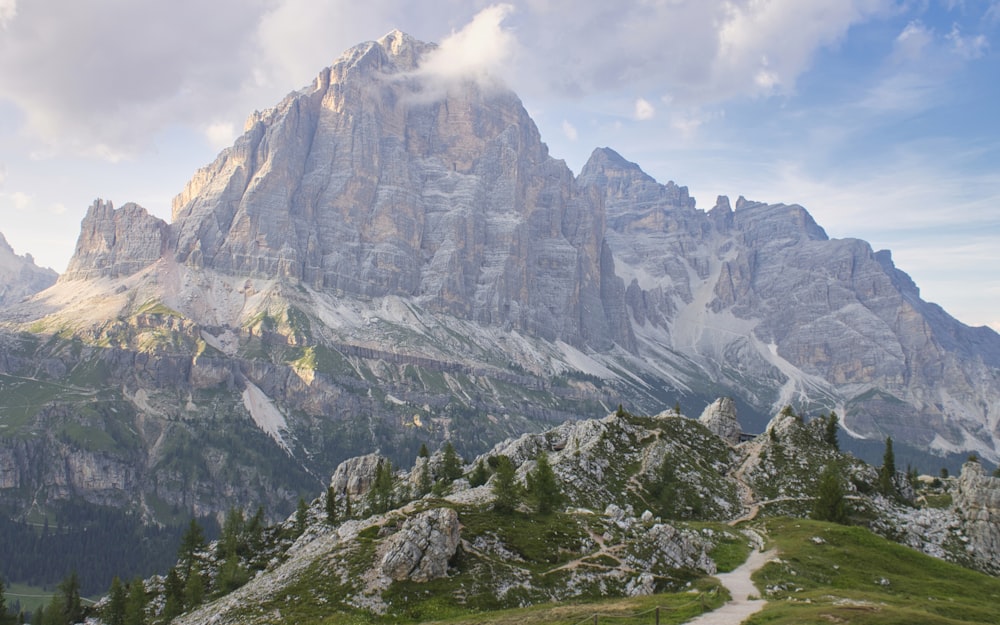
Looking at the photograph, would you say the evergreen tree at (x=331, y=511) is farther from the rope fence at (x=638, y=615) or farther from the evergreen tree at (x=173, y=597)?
the rope fence at (x=638, y=615)

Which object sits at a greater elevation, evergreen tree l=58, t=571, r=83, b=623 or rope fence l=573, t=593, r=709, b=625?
rope fence l=573, t=593, r=709, b=625

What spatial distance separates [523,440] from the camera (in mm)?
154250

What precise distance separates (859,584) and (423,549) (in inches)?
1767

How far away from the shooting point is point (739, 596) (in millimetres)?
62719

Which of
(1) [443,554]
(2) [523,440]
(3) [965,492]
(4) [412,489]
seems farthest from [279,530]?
(3) [965,492]

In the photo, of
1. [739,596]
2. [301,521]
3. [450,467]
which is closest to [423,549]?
[739,596]

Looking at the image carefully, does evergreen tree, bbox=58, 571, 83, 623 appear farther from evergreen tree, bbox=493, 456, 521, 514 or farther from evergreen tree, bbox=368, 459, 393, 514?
evergreen tree, bbox=493, 456, 521, 514

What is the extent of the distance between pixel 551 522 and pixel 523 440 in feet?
238

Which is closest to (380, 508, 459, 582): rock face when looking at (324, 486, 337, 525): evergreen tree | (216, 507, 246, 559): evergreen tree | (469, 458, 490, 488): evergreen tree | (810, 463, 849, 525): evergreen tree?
(469, 458, 490, 488): evergreen tree

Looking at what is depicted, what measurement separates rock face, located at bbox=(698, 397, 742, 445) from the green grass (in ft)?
203

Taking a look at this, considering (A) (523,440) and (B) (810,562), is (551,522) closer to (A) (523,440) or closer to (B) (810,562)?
(B) (810,562)

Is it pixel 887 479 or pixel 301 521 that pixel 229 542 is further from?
pixel 887 479

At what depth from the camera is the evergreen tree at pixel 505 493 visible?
8492 cm

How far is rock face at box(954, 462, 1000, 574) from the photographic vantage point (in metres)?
98.8
